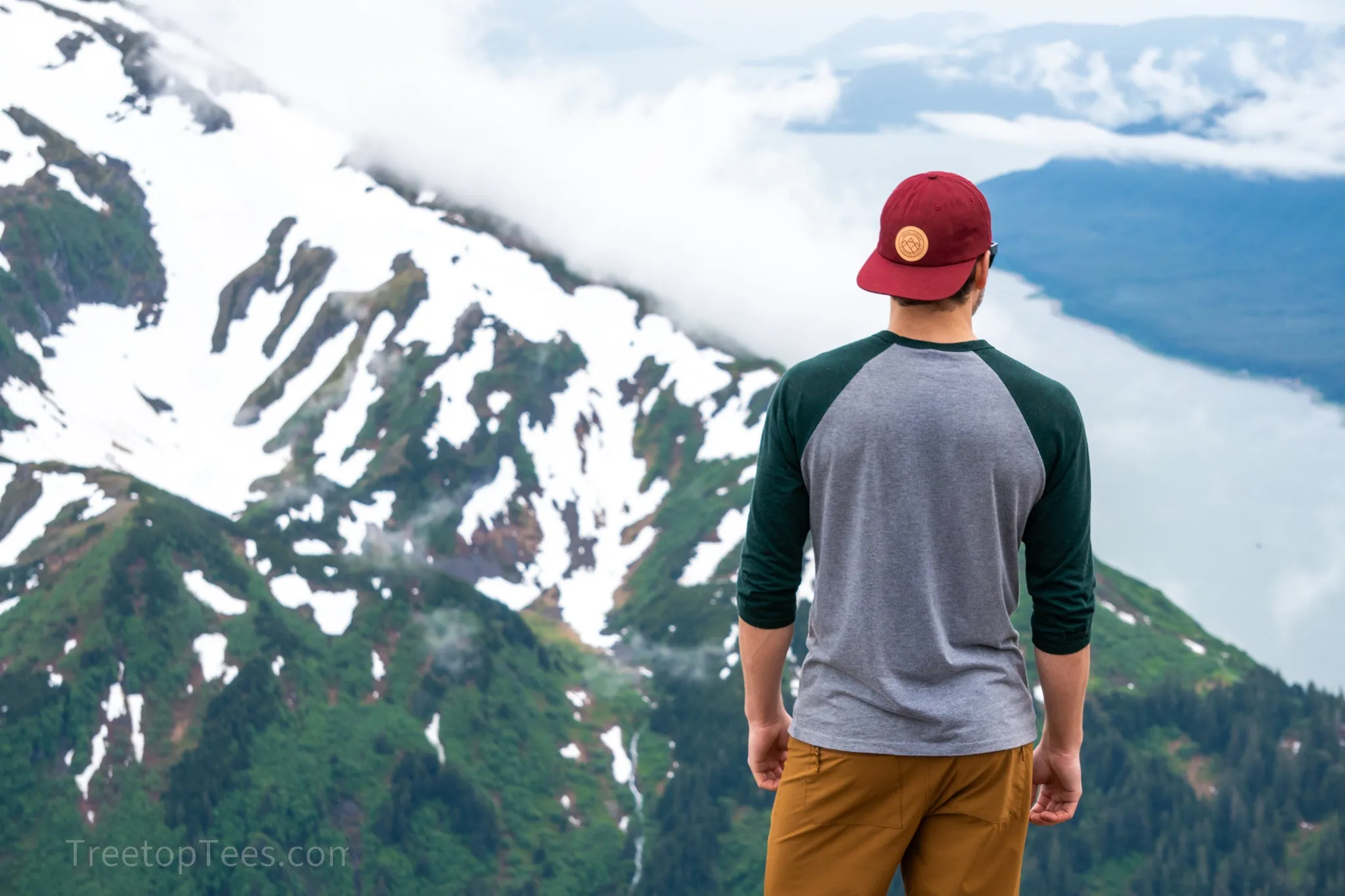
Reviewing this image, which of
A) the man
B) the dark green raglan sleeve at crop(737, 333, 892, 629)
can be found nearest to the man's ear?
the man

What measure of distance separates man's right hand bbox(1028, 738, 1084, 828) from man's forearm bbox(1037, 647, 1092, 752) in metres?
0.08

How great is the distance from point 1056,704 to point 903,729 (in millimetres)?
1591

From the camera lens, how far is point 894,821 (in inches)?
383

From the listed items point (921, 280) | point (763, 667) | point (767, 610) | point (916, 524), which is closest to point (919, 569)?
point (916, 524)

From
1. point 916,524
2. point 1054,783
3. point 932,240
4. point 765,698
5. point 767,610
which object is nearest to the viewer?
point 916,524

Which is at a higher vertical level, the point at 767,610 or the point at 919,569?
the point at 919,569

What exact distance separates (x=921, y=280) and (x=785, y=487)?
171cm

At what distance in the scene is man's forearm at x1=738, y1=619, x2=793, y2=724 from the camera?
10.0 meters

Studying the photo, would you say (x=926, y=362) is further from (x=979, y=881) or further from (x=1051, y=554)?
(x=979, y=881)

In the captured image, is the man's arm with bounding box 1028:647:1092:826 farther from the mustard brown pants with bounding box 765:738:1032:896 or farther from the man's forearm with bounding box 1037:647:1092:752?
the mustard brown pants with bounding box 765:738:1032:896

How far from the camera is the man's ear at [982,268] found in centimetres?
969

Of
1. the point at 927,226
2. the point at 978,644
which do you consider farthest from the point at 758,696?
the point at 927,226

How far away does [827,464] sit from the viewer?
9.34 metres

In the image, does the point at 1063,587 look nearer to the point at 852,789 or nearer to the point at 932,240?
the point at 852,789
